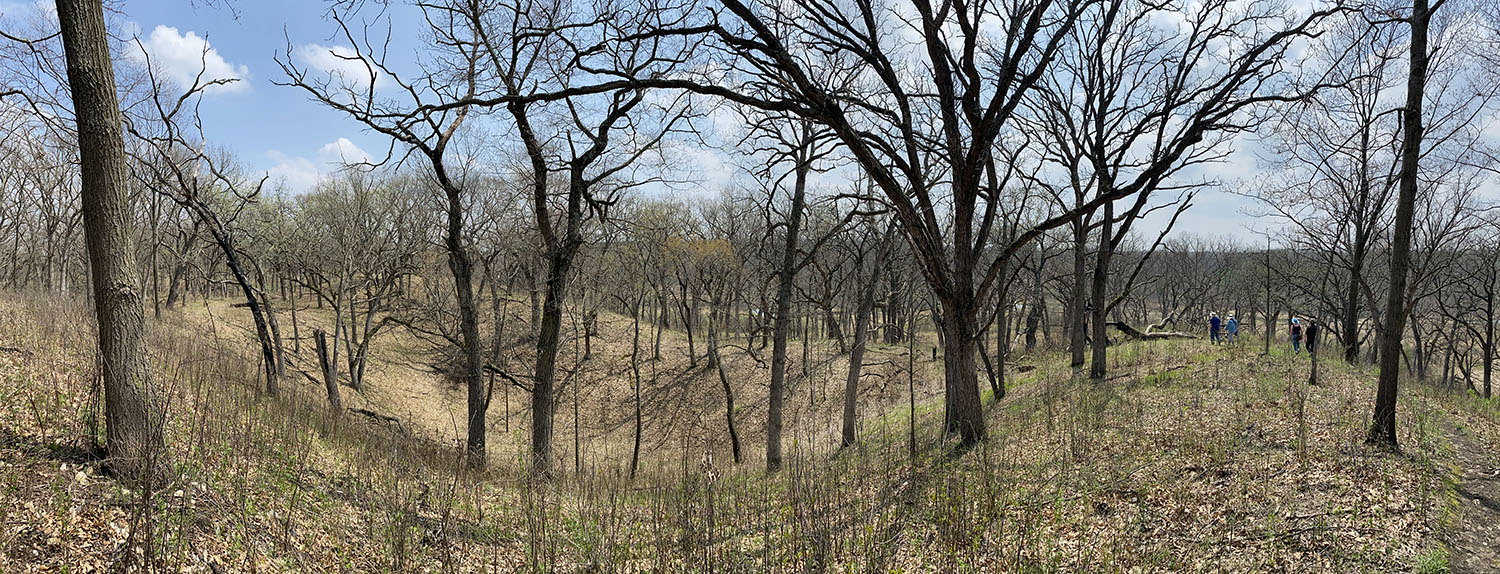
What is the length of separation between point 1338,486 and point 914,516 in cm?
390

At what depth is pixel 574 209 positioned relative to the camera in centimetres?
1042

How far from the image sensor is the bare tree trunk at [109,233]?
15.6ft

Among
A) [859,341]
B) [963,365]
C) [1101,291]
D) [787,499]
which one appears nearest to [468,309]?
[787,499]

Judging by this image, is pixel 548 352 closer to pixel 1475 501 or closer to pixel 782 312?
pixel 782 312

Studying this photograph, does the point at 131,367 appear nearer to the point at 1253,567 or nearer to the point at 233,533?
the point at 233,533

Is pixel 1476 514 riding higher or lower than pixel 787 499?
higher

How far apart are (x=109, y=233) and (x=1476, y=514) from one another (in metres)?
11.3

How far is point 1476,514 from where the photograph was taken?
550cm

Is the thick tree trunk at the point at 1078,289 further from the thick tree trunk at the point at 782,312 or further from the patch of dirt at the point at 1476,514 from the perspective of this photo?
the patch of dirt at the point at 1476,514

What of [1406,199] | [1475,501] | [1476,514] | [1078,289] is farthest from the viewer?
[1078,289]

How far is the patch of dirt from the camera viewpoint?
475cm

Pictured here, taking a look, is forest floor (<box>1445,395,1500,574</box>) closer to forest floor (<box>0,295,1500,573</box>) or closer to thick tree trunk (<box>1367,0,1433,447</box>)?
forest floor (<box>0,295,1500,573</box>)

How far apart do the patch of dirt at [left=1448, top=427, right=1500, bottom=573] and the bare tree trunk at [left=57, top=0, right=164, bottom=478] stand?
31.9ft

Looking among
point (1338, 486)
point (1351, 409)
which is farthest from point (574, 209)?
point (1351, 409)
